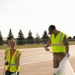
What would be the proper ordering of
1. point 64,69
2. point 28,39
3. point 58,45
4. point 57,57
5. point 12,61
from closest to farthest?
point 12,61 → point 64,69 → point 57,57 → point 58,45 → point 28,39

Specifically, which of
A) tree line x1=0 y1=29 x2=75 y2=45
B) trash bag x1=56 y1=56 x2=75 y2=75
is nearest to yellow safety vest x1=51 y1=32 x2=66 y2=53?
trash bag x1=56 y1=56 x2=75 y2=75

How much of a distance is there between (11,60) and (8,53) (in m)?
0.18

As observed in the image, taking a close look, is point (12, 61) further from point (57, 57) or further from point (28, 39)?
point (28, 39)

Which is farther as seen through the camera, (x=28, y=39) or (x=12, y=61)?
(x=28, y=39)

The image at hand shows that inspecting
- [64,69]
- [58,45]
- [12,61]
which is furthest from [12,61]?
[58,45]

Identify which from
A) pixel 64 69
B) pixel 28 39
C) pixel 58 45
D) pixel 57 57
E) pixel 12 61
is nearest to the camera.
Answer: pixel 12 61

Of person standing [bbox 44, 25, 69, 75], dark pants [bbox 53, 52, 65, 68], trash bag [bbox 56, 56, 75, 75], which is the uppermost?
person standing [bbox 44, 25, 69, 75]

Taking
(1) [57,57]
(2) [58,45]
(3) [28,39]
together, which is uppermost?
(3) [28,39]

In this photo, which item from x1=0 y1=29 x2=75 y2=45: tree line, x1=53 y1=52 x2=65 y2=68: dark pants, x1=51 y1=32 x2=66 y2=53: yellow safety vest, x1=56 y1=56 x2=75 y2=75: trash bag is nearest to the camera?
x1=56 y1=56 x2=75 y2=75: trash bag

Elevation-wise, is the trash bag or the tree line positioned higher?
the tree line

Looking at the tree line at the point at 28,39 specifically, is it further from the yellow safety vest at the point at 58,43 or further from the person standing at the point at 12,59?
the person standing at the point at 12,59

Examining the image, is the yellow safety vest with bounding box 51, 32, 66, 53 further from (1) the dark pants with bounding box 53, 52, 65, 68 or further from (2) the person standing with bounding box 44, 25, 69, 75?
(1) the dark pants with bounding box 53, 52, 65, 68

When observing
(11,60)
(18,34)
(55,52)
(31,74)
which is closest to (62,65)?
(55,52)

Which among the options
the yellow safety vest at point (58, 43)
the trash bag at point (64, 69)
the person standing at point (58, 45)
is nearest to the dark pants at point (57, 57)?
the person standing at point (58, 45)
